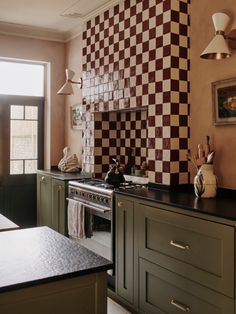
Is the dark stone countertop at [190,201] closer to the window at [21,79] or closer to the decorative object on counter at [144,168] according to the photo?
the decorative object on counter at [144,168]

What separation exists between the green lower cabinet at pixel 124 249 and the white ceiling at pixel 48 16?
218 centimetres

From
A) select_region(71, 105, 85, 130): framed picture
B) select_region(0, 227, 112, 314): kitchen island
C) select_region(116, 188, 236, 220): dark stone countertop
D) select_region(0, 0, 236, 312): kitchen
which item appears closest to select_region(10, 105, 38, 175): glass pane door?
select_region(71, 105, 85, 130): framed picture

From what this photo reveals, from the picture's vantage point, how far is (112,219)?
10.4ft

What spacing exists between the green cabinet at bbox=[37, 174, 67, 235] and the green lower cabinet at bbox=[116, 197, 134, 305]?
123cm

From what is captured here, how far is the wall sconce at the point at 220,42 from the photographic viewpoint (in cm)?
251

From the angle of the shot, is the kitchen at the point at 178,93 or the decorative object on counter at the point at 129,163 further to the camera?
the decorative object on counter at the point at 129,163

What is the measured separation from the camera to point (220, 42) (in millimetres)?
2521

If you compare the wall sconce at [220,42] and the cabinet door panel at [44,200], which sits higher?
the wall sconce at [220,42]

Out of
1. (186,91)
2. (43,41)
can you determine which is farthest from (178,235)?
(43,41)

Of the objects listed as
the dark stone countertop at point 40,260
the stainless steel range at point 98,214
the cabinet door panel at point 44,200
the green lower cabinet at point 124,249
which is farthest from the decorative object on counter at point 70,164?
the dark stone countertop at point 40,260

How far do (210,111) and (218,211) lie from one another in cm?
105

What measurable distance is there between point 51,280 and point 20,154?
14.0 ft

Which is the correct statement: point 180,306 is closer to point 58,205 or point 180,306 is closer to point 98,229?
point 98,229

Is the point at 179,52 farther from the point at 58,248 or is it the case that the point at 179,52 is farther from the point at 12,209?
the point at 12,209
